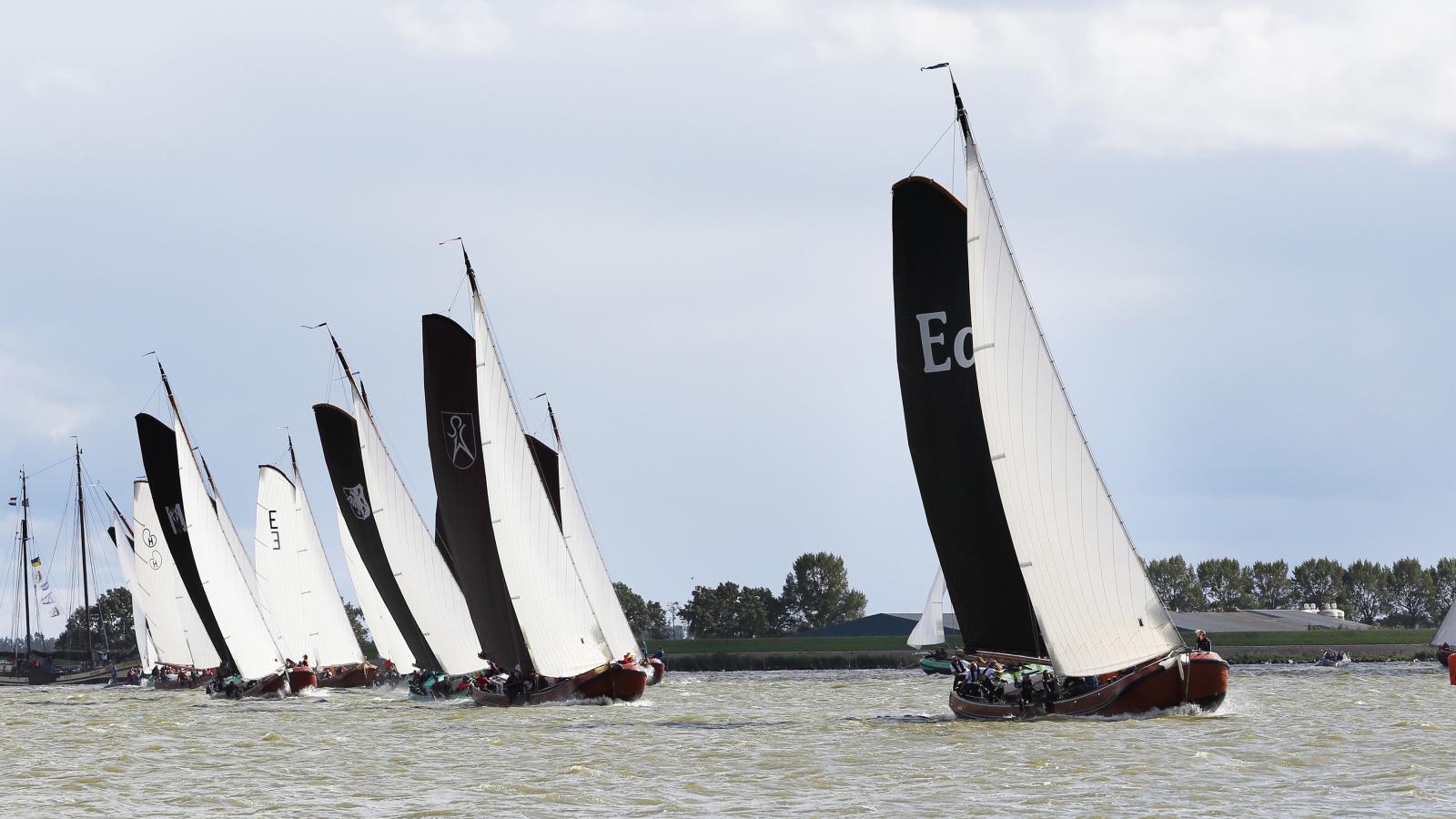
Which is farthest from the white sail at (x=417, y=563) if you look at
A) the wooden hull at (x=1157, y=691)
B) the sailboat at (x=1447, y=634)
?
the sailboat at (x=1447, y=634)

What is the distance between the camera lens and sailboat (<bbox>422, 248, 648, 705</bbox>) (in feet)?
185

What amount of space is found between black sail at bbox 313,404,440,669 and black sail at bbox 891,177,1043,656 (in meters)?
36.3

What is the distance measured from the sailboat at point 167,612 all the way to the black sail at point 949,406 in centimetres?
4969

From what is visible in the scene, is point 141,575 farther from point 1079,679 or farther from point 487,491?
point 1079,679

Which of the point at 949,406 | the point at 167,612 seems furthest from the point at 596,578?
the point at 167,612

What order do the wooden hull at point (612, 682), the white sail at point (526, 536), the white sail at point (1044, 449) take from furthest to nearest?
the wooden hull at point (612, 682)
the white sail at point (526, 536)
the white sail at point (1044, 449)

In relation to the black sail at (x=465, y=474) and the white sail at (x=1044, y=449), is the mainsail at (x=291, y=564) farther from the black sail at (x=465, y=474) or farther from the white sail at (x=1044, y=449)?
the white sail at (x=1044, y=449)

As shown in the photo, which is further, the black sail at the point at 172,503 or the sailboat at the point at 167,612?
the sailboat at the point at 167,612

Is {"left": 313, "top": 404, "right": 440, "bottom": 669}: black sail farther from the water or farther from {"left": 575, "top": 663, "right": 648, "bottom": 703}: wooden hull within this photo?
{"left": 575, "top": 663, "right": 648, "bottom": 703}: wooden hull

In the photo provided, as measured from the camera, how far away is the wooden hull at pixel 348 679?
86.4 meters

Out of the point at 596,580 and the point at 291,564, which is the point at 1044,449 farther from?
the point at 291,564

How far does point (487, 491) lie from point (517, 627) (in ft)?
15.7

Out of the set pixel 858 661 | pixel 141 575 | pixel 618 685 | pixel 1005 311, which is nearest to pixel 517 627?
pixel 618 685

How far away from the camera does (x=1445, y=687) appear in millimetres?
67250
